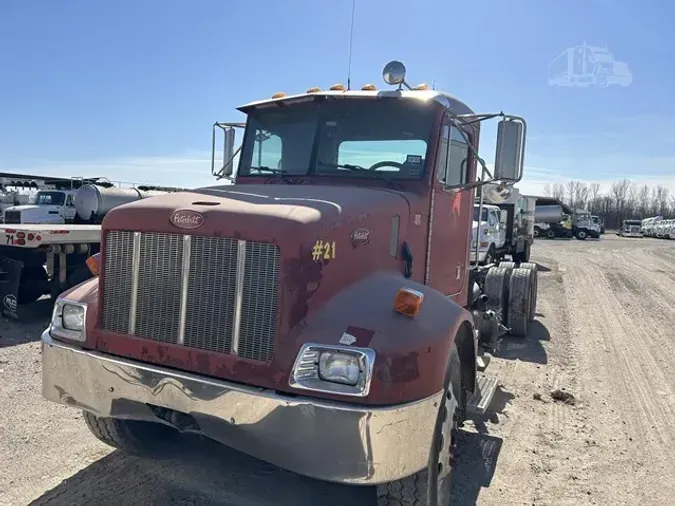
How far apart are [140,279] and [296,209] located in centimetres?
96

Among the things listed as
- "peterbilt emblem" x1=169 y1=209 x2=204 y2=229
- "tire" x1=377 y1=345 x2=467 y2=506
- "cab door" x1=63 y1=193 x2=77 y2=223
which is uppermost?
"peterbilt emblem" x1=169 y1=209 x2=204 y2=229

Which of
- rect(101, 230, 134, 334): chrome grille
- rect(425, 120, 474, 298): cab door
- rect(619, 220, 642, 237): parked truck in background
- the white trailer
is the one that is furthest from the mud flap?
rect(619, 220, 642, 237): parked truck in background

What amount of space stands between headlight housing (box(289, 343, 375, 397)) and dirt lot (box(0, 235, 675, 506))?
1257mm

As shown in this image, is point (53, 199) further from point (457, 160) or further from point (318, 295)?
point (318, 295)

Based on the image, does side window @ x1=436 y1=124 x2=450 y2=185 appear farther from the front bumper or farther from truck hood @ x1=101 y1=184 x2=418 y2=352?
the front bumper

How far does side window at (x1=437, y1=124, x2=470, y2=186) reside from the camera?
4.37 metres

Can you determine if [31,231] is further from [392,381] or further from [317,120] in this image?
[392,381]

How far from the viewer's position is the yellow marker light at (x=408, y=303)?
293 centimetres

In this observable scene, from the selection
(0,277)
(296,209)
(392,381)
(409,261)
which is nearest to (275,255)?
(296,209)

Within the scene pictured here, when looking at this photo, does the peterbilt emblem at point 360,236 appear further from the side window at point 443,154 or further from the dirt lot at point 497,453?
Answer: the dirt lot at point 497,453

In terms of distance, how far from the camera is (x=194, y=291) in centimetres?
295

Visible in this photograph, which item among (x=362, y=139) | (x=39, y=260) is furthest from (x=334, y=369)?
(x=39, y=260)

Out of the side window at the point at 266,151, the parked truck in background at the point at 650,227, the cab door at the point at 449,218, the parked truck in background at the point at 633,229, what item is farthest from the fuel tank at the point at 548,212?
the side window at the point at 266,151

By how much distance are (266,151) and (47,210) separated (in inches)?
765
